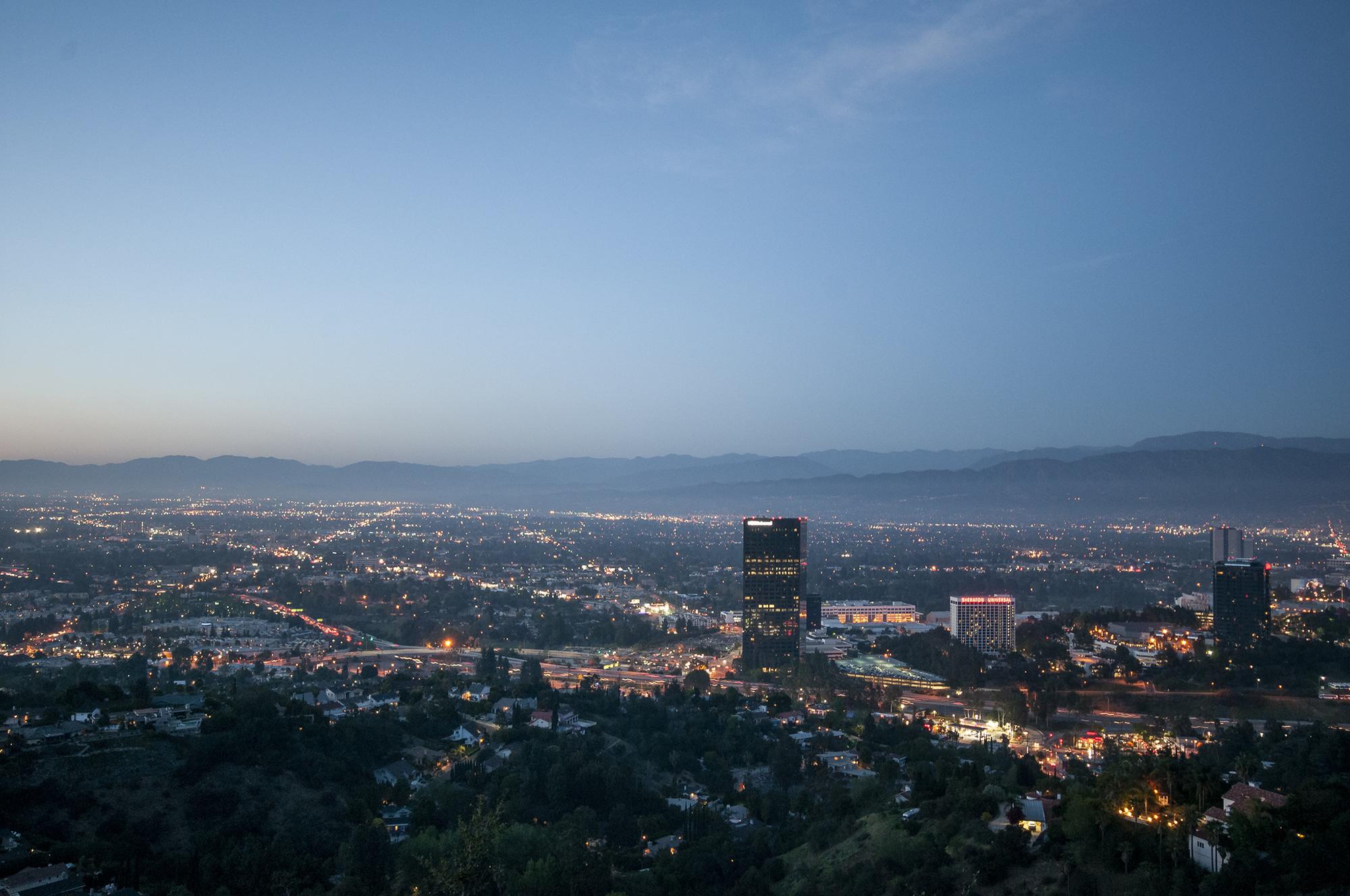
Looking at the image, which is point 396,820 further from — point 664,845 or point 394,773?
point 664,845

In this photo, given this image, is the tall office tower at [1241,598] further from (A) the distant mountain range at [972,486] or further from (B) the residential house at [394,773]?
(A) the distant mountain range at [972,486]

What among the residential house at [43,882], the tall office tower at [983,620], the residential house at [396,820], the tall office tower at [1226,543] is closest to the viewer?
the residential house at [43,882]

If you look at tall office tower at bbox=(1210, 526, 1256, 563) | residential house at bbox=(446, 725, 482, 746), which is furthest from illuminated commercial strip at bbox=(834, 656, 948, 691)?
tall office tower at bbox=(1210, 526, 1256, 563)

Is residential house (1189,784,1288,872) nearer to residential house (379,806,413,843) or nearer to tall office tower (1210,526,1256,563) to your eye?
residential house (379,806,413,843)

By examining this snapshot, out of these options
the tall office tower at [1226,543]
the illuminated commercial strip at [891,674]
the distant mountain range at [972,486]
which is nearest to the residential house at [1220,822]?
the illuminated commercial strip at [891,674]

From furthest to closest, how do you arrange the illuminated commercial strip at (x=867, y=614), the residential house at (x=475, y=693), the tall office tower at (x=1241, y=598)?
the illuminated commercial strip at (x=867, y=614)
the tall office tower at (x=1241, y=598)
the residential house at (x=475, y=693)

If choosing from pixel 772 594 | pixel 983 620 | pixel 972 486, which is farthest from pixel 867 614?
pixel 972 486

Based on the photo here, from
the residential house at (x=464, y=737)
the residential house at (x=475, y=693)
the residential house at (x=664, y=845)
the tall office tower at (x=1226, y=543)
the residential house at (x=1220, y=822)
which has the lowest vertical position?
the residential house at (x=664, y=845)
